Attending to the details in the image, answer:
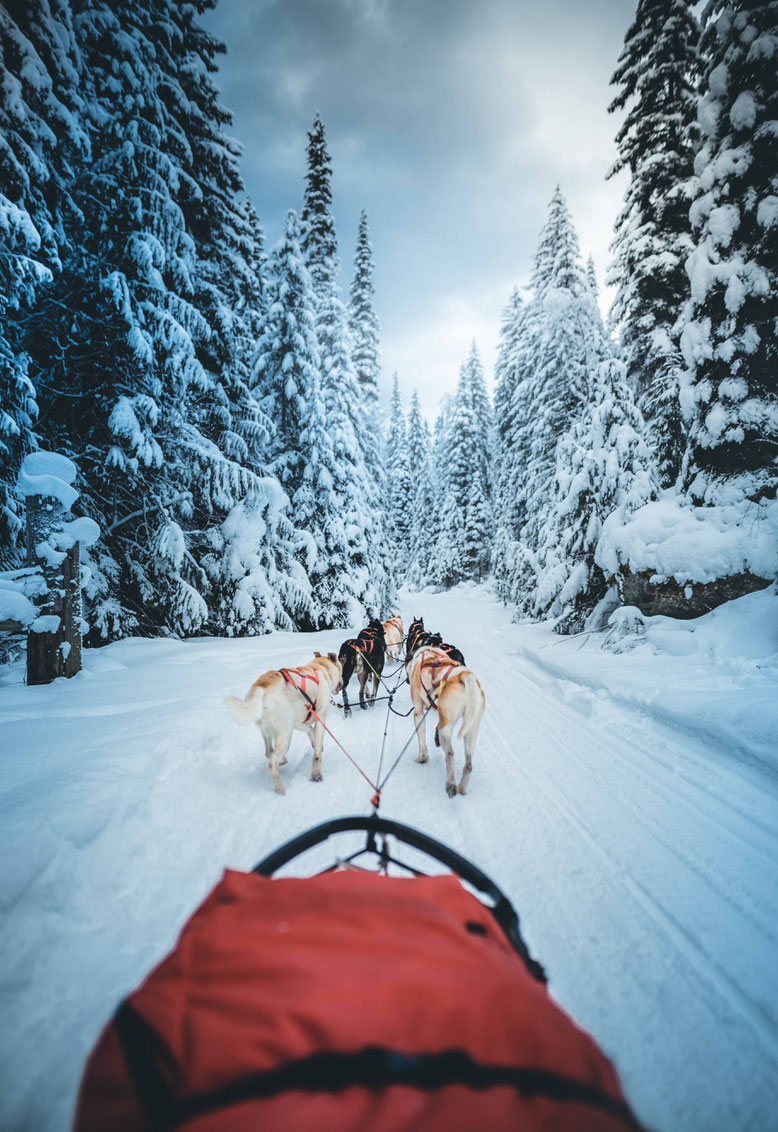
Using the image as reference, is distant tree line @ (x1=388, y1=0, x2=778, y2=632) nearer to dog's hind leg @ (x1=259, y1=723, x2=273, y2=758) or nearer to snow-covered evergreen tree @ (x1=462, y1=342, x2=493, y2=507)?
dog's hind leg @ (x1=259, y1=723, x2=273, y2=758)

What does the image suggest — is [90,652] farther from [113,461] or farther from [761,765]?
[761,765]

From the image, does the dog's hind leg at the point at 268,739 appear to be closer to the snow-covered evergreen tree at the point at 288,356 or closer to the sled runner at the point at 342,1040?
the sled runner at the point at 342,1040

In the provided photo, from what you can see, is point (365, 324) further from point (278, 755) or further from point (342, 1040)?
point (342, 1040)

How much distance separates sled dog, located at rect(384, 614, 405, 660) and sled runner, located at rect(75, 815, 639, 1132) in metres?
7.78

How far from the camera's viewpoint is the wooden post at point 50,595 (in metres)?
5.10

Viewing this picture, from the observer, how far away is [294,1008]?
0.96 meters

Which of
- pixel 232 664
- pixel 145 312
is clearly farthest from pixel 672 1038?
pixel 145 312

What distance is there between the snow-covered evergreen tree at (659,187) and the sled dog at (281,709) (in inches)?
380

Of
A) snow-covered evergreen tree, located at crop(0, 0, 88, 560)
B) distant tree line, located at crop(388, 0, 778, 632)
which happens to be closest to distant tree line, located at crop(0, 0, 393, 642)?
snow-covered evergreen tree, located at crop(0, 0, 88, 560)

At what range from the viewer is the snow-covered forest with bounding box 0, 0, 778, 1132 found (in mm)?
2094

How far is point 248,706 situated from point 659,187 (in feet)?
47.0

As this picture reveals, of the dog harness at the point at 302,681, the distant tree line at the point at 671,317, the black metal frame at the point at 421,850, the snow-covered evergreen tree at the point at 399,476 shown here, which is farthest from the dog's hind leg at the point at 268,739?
the snow-covered evergreen tree at the point at 399,476

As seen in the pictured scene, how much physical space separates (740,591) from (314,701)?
6.99 meters

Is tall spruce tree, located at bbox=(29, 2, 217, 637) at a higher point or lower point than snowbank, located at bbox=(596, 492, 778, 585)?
higher
